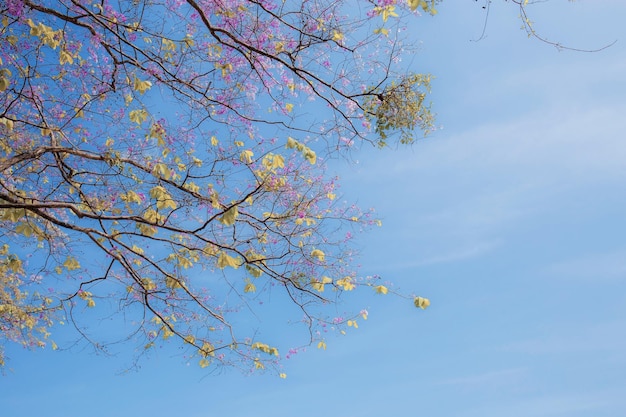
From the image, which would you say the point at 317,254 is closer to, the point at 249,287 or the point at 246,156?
the point at 249,287

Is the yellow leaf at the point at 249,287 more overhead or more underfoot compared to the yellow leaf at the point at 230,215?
more overhead

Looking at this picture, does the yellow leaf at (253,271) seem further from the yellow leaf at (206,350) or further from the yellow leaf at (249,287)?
the yellow leaf at (206,350)

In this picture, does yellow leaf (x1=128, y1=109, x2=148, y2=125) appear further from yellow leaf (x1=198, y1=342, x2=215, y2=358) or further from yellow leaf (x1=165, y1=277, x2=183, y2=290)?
yellow leaf (x1=198, y1=342, x2=215, y2=358)

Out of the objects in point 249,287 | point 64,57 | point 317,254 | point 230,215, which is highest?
point 64,57

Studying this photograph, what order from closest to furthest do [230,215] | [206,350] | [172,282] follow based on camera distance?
[230,215], [172,282], [206,350]

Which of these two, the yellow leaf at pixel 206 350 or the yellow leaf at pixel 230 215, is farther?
the yellow leaf at pixel 206 350

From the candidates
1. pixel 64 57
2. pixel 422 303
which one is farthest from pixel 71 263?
pixel 422 303

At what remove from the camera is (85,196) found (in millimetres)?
6422

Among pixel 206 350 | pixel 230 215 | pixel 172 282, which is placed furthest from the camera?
pixel 206 350

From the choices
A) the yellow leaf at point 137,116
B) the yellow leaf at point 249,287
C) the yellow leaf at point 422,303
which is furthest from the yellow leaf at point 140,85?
the yellow leaf at point 422,303

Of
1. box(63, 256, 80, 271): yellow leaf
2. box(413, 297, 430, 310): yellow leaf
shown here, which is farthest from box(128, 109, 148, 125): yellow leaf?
box(413, 297, 430, 310): yellow leaf

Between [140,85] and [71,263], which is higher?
[140,85]

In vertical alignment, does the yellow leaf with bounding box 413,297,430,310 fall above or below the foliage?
below

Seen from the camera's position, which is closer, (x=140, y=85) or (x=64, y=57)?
(x=140, y=85)
